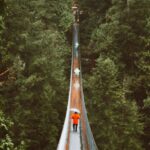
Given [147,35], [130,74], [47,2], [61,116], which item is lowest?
[61,116]

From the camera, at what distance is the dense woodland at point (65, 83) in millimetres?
28281

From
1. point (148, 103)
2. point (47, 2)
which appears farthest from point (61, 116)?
point (47, 2)

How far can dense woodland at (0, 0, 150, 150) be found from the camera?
2828 centimetres

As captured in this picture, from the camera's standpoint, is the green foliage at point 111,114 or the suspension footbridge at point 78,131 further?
the green foliage at point 111,114

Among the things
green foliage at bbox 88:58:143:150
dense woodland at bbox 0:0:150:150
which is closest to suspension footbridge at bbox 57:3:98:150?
dense woodland at bbox 0:0:150:150

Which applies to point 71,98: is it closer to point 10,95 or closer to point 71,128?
point 10,95

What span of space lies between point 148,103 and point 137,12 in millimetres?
10019

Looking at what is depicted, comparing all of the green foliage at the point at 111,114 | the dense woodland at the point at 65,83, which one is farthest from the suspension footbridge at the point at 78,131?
the green foliage at the point at 111,114

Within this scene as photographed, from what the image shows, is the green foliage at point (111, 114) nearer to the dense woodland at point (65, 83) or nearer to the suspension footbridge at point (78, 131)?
the dense woodland at point (65, 83)

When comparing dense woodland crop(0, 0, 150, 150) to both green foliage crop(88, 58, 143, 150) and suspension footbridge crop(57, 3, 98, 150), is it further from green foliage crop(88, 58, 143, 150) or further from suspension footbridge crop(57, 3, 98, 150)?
suspension footbridge crop(57, 3, 98, 150)

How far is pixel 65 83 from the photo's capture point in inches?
1348

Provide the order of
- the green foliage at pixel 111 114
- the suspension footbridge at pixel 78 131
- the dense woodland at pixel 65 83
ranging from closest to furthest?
the suspension footbridge at pixel 78 131 < the dense woodland at pixel 65 83 < the green foliage at pixel 111 114

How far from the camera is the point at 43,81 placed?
3056 cm

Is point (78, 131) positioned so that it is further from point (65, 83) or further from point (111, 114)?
point (65, 83)
